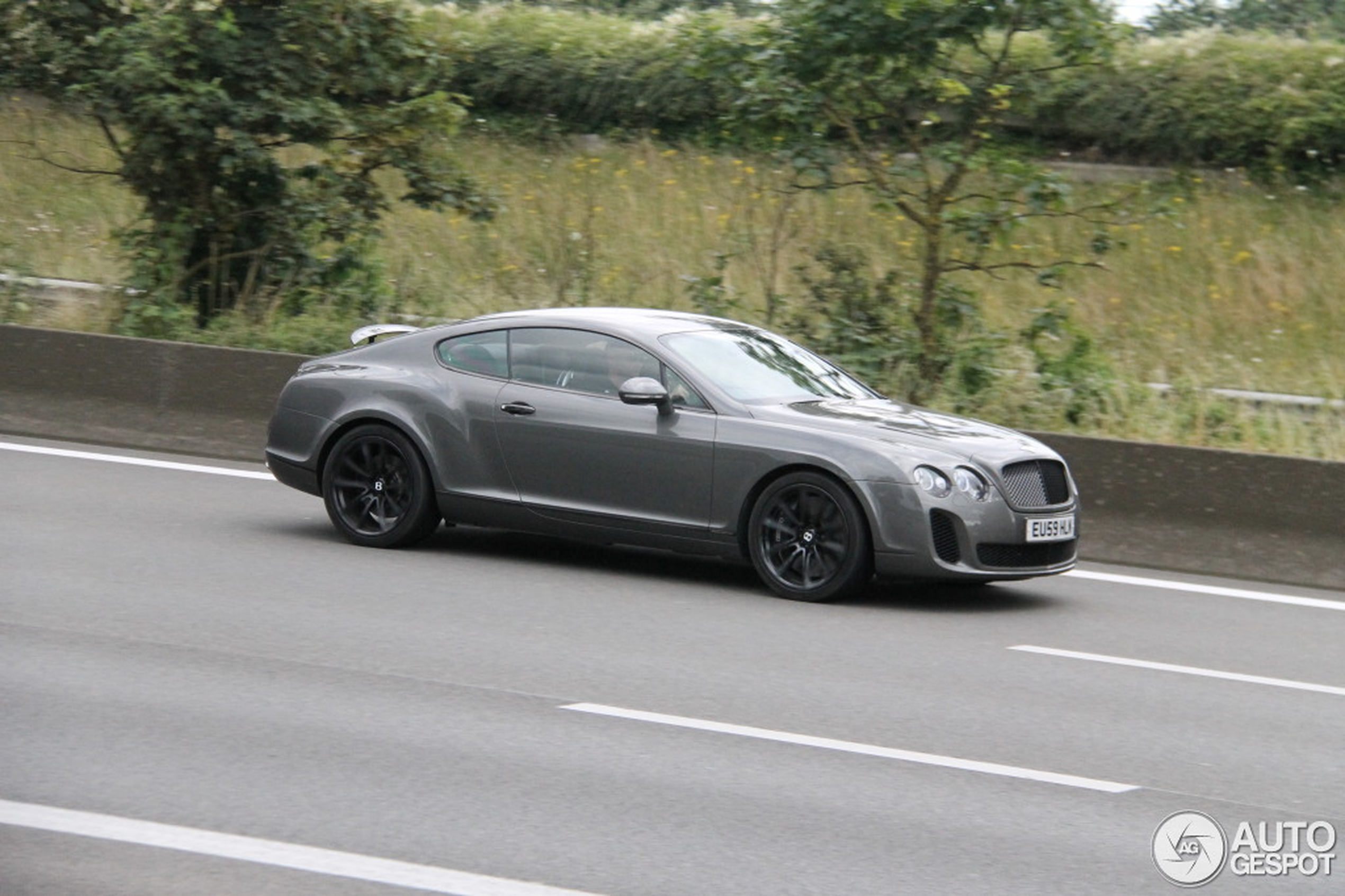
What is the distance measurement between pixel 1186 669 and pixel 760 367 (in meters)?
3.10

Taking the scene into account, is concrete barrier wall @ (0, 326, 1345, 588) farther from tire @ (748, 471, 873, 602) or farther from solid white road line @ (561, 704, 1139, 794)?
solid white road line @ (561, 704, 1139, 794)

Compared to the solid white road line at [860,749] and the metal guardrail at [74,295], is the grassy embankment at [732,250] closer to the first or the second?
the metal guardrail at [74,295]

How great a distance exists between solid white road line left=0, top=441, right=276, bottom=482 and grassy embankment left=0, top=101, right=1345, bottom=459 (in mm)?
2074

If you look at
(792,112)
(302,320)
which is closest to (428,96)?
(302,320)

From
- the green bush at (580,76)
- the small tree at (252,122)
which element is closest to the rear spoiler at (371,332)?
the small tree at (252,122)

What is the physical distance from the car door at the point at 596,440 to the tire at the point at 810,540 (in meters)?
0.35

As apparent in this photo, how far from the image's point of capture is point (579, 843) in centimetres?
549

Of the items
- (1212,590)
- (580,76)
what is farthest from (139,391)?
(580,76)

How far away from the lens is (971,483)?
9453 millimetres

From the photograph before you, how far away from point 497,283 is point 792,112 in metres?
5.20

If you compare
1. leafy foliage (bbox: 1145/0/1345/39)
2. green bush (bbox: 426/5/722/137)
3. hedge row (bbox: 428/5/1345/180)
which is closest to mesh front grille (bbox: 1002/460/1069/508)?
hedge row (bbox: 428/5/1345/180)

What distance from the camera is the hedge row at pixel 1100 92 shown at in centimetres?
2791

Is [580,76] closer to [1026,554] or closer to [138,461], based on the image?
[138,461]

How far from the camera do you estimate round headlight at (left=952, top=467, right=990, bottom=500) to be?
9.41m
